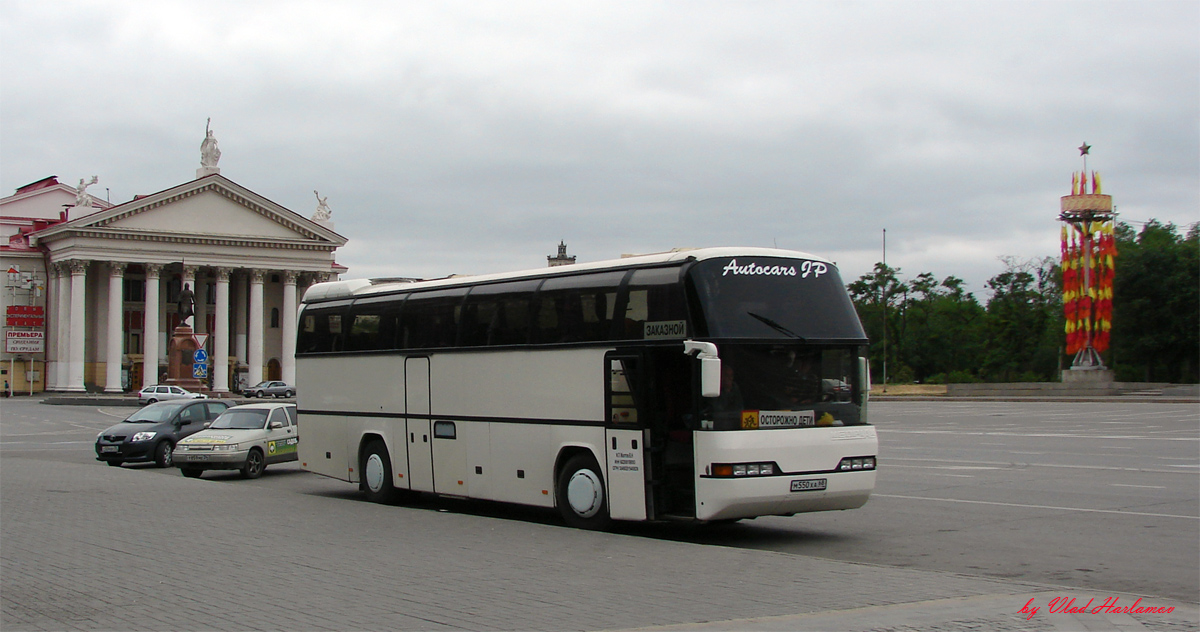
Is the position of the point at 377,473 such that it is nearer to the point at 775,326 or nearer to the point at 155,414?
the point at 775,326

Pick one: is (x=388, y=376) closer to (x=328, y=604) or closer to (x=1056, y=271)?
(x=328, y=604)

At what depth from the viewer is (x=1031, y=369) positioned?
101 metres

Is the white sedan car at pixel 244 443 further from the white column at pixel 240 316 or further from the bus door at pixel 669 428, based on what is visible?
the white column at pixel 240 316

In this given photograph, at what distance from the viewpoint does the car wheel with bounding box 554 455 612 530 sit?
12.8 metres

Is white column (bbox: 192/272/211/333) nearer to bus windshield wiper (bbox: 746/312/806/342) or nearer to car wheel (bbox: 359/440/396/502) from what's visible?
car wheel (bbox: 359/440/396/502)

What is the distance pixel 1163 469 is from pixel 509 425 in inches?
498

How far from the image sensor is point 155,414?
26.8 meters

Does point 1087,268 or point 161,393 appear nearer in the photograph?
point 161,393

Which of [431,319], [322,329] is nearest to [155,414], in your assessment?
[322,329]

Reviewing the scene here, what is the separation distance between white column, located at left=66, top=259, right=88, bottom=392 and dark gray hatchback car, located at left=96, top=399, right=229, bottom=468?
7462 cm

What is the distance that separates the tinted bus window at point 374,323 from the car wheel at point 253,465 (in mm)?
6413

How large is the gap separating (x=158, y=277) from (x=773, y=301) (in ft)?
314

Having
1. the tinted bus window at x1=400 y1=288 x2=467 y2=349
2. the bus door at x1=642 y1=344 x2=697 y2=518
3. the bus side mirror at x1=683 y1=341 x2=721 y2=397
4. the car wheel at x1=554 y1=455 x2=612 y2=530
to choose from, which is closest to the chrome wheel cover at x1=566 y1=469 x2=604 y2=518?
the car wheel at x1=554 y1=455 x2=612 y2=530

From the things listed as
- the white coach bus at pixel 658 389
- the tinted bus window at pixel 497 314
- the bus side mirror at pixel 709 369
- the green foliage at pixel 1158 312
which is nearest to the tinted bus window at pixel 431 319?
the white coach bus at pixel 658 389
